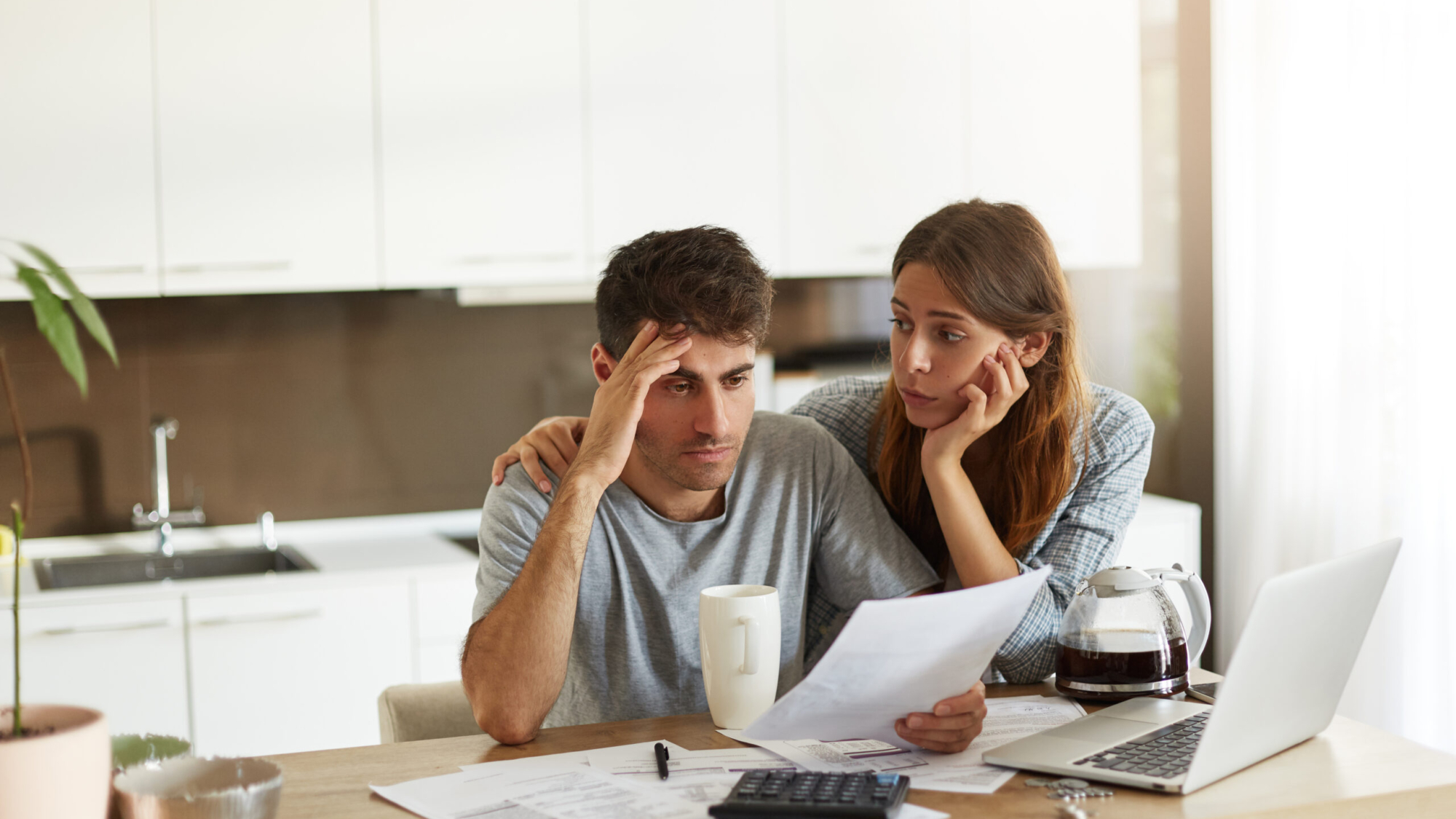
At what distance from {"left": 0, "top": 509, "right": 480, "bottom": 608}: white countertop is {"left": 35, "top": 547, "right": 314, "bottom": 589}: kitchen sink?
1.1 inches

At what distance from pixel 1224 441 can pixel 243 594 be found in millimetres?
2525

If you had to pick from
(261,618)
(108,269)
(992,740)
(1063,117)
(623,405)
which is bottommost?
(261,618)

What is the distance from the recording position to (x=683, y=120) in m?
3.03

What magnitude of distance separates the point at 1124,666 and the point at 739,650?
17.1 inches

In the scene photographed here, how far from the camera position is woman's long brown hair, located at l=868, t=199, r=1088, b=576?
1.69 m

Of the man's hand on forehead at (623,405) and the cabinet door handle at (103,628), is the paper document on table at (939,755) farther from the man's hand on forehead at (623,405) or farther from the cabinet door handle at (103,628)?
the cabinet door handle at (103,628)

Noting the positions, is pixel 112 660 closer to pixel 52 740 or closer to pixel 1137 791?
pixel 52 740

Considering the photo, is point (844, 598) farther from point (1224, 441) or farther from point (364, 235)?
point (1224, 441)

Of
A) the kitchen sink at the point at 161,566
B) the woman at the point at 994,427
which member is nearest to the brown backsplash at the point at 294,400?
the kitchen sink at the point at 161,566

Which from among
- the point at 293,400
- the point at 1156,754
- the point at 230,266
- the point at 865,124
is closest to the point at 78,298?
the point at 1156,754

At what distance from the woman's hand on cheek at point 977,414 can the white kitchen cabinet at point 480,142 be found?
1.50 metres

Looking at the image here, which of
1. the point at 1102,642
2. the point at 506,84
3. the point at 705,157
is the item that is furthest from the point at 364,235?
the point at 1102,642

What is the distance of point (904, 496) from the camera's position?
70.1 inches

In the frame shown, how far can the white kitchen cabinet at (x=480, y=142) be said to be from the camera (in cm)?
285
